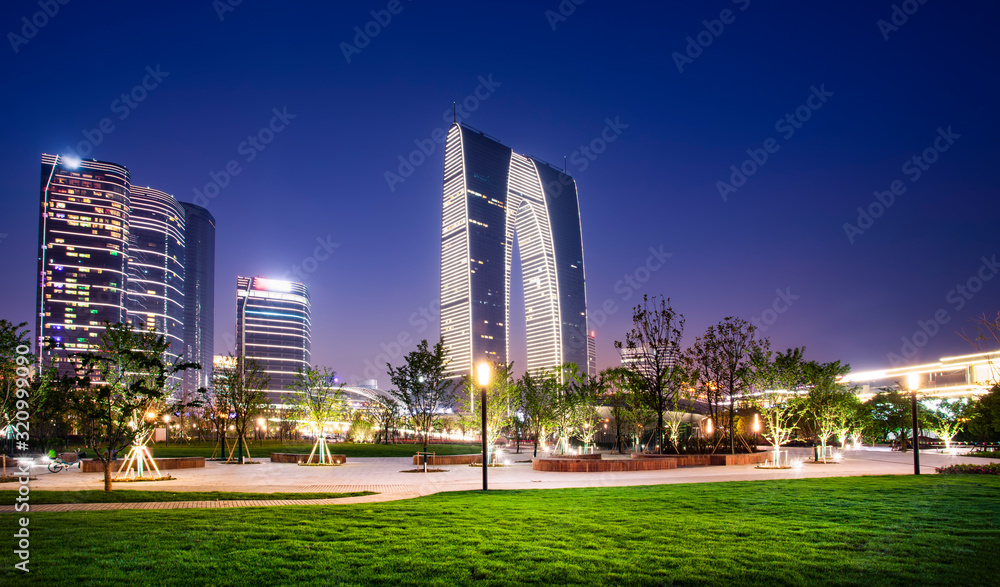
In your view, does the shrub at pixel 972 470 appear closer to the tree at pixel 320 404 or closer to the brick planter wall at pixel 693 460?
the brick planter wall at pixel 693 460

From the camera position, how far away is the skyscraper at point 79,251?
14588 centimetres

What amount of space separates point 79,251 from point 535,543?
179m

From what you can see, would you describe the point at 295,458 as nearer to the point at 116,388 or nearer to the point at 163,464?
the point at 163,464

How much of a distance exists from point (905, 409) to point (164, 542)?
63559 millimetres

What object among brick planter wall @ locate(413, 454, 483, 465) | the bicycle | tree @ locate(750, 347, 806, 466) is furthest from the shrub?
the bicycle

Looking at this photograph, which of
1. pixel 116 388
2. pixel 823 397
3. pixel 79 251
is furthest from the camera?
pixel 79 251

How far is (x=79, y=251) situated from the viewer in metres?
150

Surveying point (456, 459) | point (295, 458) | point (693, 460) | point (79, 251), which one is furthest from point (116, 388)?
point (79, 251)

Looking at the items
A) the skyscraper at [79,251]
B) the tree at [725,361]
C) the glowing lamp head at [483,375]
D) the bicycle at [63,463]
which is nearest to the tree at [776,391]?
the tree at [725,361]

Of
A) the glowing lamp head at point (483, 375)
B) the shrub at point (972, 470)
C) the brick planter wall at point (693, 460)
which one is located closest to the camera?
the glowing lamp head at point (483, 375)

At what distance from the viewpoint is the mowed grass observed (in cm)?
645

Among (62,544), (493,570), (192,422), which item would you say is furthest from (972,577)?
(192,422)

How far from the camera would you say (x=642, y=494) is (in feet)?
46.4

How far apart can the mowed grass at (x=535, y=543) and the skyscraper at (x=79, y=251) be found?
6217 inches
